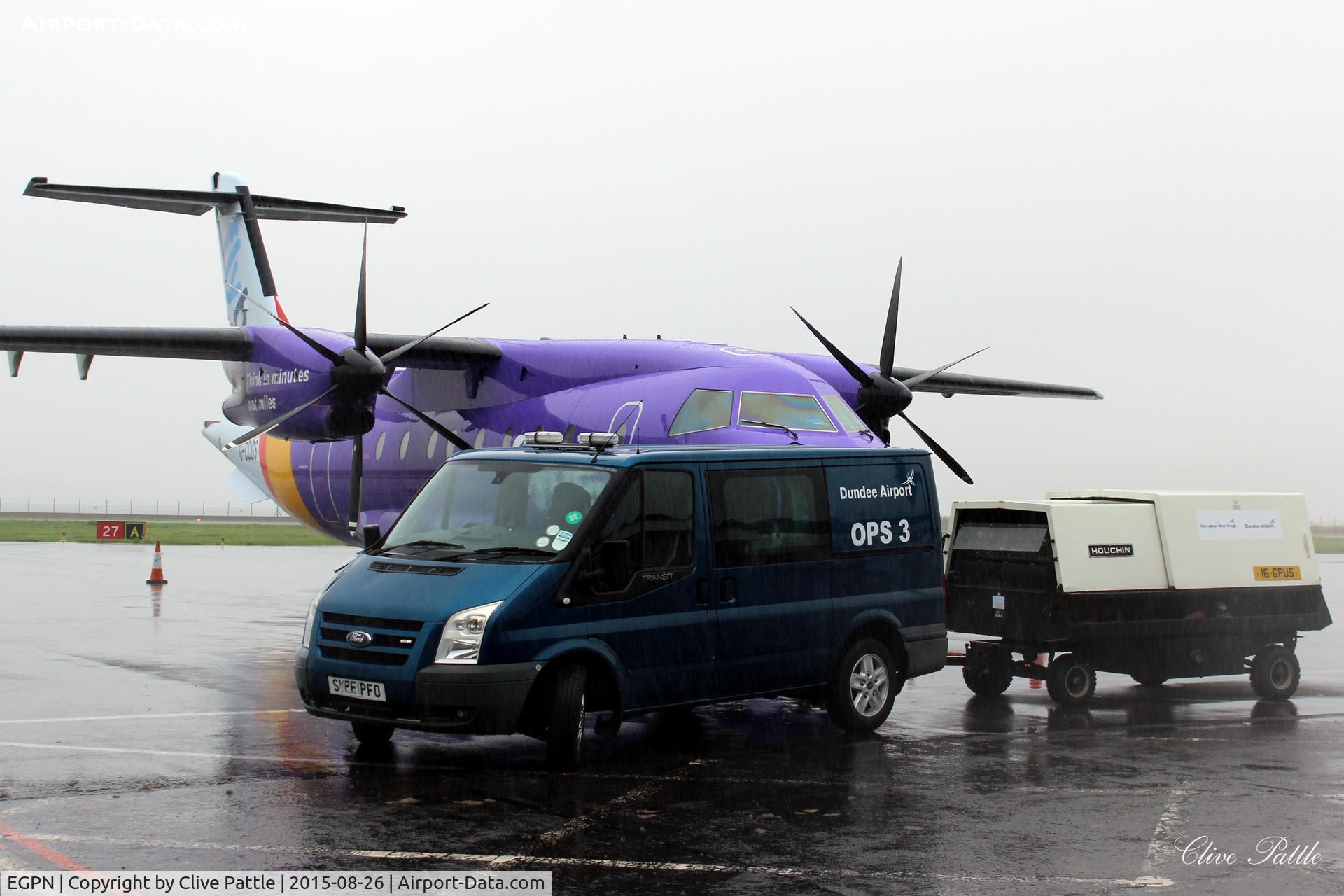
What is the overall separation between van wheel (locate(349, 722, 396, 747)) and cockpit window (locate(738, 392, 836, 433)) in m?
6.39

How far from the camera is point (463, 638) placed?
26.7ft

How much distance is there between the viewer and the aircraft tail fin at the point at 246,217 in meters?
25.4

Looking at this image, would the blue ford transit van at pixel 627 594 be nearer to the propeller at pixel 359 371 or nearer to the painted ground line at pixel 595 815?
the painted ground line at pixel 595 815

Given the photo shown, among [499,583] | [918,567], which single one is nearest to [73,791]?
[499,583]

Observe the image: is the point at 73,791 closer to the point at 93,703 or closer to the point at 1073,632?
the point at 93,703

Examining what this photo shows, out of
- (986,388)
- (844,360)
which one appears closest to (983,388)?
(986,388)

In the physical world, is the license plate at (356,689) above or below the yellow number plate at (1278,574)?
below

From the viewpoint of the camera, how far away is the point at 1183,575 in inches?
487


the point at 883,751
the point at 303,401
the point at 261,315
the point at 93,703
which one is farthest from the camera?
the point at 261,315

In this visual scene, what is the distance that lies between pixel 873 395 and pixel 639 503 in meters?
9.70

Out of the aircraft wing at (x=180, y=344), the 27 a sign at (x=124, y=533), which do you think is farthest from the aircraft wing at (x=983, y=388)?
the 27 a sign at (x=124, y=533)

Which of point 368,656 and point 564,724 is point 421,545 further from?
point 564,724

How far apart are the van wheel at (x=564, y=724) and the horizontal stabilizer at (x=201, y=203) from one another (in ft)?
59.4

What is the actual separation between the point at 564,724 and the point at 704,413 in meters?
6.97
